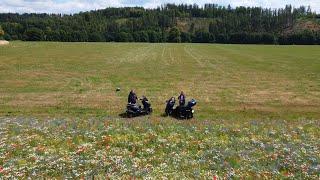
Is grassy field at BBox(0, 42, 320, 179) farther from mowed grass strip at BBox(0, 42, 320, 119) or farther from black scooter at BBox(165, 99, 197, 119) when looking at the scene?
black scooter at BBox(165, 99, 197, 119)

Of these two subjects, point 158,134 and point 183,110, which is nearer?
point 158,134

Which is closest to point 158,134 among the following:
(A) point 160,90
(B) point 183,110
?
(B) point 183,110

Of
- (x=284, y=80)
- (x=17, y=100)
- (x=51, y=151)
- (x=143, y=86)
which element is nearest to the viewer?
(x=51, y=151)

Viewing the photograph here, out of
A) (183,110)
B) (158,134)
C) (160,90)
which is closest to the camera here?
(158,134)

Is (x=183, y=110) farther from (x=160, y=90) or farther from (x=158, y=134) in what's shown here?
(x=160, y=90)

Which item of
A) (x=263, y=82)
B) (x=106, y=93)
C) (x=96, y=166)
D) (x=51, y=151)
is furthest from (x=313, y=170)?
(x=263, y=82)

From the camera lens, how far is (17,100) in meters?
37.3

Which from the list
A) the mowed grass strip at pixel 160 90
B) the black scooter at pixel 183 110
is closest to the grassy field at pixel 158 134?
the mowed grass strip at pixel 160 90

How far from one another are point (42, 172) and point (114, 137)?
577 cm

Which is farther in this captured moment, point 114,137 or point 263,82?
point 263,82

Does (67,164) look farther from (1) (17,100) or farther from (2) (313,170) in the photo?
(1) (17,100)

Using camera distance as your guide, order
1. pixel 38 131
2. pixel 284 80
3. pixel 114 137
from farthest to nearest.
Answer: pixel 284 80 → pixel 38 131 → pixel 114 137

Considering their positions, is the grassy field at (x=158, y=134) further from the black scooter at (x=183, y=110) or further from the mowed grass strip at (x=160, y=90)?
the black scooter at (x=183, y=110)

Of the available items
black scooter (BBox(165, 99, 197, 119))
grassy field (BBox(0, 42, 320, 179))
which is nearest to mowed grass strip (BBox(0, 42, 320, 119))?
grassy field (BBox(0, 42, 320, 179))
